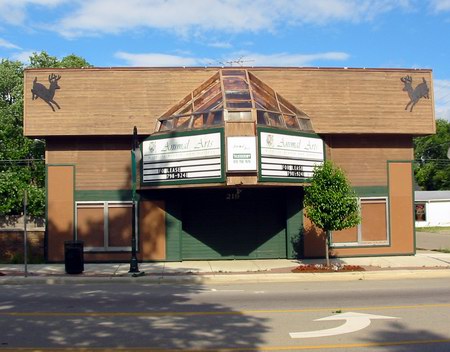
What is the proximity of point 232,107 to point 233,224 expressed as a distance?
193 inches

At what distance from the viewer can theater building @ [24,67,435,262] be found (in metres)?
19.2

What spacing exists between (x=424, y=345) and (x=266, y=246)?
13.3 meters

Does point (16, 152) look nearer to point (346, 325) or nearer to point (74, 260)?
point (74, 260)

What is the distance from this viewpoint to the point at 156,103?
20297 mm

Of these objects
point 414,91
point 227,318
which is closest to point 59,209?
point 227,318

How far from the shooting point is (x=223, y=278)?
647 inches

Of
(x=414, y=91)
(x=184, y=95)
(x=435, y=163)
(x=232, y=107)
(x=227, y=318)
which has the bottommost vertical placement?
(x=227, y=318)

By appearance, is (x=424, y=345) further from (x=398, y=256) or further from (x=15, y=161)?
(x=15, y=161)

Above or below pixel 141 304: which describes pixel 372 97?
above

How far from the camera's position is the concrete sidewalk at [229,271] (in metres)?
16.3

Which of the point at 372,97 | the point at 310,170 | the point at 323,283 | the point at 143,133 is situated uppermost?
the point at 372,97

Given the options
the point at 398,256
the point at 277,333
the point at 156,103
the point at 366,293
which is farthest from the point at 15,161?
the point at 277,333

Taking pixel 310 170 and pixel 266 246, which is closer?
pixel 310 170

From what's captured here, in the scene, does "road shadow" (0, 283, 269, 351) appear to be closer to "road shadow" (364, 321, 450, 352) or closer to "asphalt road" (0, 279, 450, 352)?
"asphalt road" (0, 279, 450, 352)
